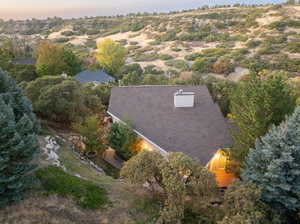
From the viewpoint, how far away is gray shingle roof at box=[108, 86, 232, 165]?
13.7m

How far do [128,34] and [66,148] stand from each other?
7554cm

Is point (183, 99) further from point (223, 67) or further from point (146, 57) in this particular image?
point (146, 57)

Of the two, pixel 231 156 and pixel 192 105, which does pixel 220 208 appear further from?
pixel 192 105

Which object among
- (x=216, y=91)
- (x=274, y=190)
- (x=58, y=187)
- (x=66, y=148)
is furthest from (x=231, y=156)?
(x=216, y=91)

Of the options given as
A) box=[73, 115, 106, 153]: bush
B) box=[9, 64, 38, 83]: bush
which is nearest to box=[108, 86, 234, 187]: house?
box=[73, 115, 106, 153]: bush

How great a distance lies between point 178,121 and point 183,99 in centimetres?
192

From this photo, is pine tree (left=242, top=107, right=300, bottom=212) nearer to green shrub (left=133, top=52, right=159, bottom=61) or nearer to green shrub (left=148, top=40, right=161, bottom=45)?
green shrub (left=133, top=52, right=159, bottom=61)

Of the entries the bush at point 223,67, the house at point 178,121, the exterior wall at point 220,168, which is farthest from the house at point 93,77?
the exterior wall at point 220,168

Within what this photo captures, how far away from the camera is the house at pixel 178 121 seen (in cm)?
1351

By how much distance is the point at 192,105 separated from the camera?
16.8 metres

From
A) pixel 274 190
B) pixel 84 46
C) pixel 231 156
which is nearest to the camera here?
pixel 274 190

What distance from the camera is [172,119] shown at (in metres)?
15.7

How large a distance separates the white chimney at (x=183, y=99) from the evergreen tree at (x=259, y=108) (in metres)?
5.06

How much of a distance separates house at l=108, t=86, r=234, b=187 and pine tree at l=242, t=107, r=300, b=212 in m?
4.02
